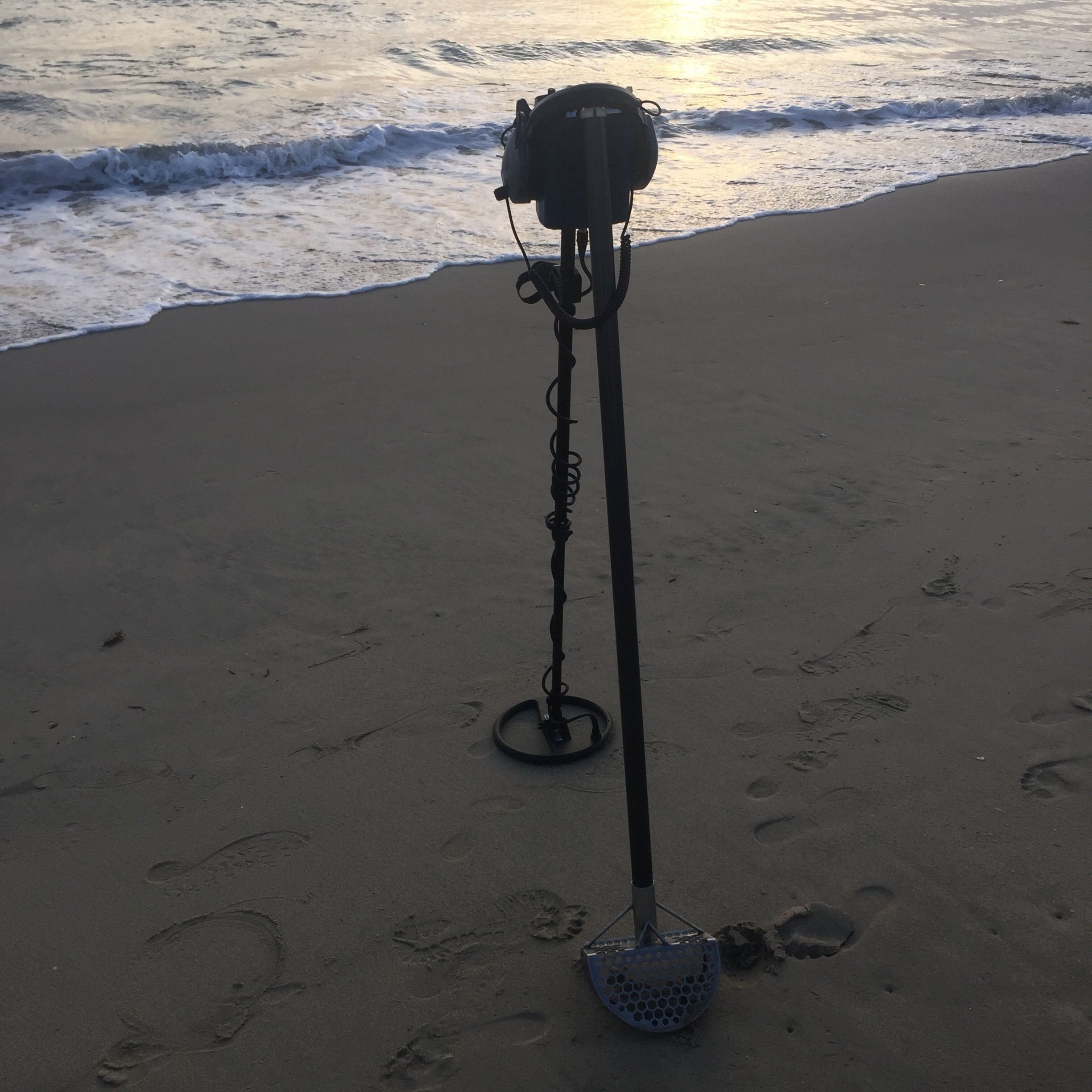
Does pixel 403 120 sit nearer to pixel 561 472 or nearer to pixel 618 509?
pixel 561 472

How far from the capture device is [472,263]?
732cm

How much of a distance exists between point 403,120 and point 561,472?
35.7 feet

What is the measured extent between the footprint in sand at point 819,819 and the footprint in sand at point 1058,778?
1.39 ft

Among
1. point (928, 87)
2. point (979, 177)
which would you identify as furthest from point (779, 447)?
point (928, 87)

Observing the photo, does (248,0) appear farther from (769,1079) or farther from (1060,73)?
(769,1079)

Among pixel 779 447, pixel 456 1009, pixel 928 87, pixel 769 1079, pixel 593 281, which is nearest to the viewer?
pixel 593 281

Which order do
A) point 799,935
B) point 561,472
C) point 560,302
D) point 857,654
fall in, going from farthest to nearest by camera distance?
point 857,654, point 561,472, point 799,935, point 560,302

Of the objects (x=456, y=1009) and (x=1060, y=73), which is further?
(x=1060, y=73)

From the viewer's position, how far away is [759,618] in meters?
3.39

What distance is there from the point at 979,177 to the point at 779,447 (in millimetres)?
6339

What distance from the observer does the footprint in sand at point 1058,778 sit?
262 centimetres

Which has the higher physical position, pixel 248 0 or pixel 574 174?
pixel 248 0

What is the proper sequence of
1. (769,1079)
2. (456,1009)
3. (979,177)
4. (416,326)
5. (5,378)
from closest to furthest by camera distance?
1. (769,1079)
2. (456,1009)
3. (5,378)
4. (416,326)
5. (979,177)

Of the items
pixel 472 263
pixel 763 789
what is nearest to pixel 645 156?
pixel 763 789
